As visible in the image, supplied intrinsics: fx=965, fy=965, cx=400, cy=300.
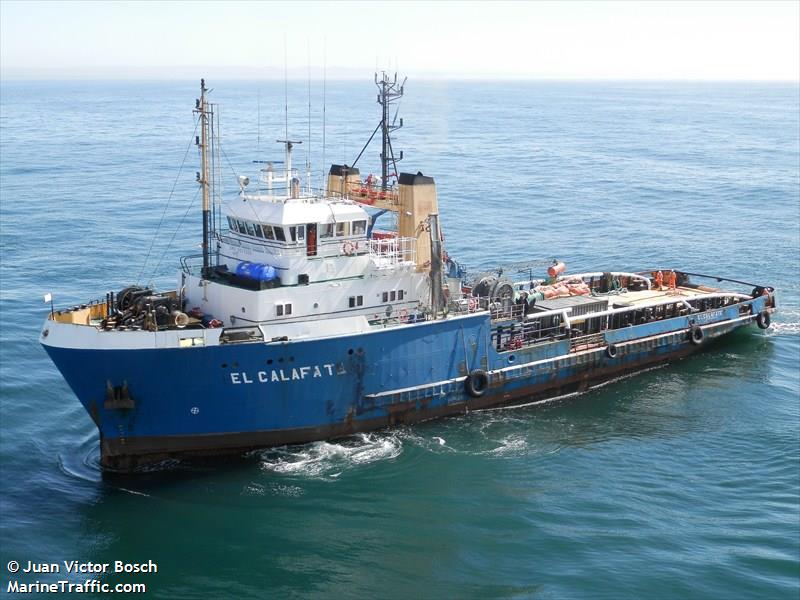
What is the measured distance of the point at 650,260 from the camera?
46.9m

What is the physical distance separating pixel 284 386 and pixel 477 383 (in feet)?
20.4

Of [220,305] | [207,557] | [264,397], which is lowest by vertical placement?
[207,557]

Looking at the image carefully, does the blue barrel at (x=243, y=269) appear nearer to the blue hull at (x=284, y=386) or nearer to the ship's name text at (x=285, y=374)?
the blue hull at (x=284, y=386)

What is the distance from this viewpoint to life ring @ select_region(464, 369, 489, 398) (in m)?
28.1

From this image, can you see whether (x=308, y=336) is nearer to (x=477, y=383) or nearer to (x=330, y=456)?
(x=330, y=456)

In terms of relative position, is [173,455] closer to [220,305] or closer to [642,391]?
[220,305]

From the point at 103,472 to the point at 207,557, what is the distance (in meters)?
5.12

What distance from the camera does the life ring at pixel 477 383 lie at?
28.1m

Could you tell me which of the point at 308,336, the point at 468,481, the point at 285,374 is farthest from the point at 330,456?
the point at 468,481

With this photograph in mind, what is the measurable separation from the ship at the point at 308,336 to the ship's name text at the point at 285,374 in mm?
36

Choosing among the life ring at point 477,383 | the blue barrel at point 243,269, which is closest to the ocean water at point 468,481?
the life ring at point 477,383

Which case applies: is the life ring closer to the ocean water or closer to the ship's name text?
the ocean water

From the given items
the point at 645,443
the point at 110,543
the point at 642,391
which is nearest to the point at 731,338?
the point at 642,391

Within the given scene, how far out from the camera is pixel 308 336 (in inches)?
991
